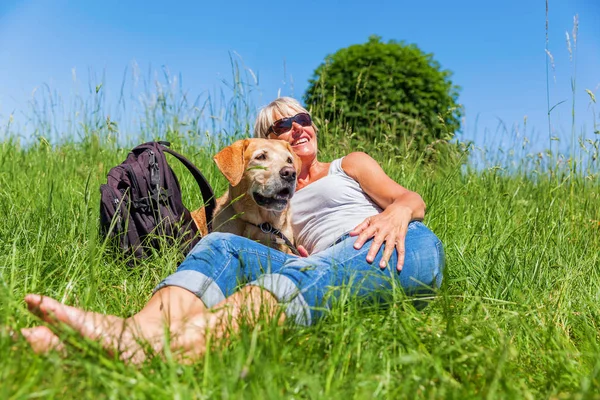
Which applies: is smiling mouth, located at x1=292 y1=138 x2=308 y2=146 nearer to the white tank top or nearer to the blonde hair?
the blonde hair

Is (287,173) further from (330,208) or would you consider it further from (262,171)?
(330,208)

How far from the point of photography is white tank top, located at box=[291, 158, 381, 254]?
3.14m

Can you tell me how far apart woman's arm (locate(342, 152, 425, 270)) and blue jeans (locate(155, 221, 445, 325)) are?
0.15 feet

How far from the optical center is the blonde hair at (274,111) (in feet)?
12.4

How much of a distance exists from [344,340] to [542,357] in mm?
850

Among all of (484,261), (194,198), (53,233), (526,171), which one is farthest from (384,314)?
(526,171)

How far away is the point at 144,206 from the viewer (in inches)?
124

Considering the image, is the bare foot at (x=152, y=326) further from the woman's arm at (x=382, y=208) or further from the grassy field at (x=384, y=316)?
the woman's arm at (x=382, y=208)

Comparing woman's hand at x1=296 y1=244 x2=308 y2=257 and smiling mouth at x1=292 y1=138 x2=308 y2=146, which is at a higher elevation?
smiling mouth at x1=292 y1=138 x2=308 y2=146

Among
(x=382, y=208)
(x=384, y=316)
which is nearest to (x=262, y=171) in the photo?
(x=382, y=208)

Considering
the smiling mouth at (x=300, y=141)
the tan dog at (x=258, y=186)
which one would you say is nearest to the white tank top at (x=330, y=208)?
the tan dog at (x=258, y=186)

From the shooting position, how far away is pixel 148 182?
320cm

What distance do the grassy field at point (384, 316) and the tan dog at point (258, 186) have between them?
0.60 metres

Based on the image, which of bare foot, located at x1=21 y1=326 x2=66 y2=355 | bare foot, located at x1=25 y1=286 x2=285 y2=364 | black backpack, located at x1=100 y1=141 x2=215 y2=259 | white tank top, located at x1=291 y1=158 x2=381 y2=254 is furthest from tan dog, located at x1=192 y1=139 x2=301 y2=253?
bare foot, located at x1=21 y1=326 x2=66 y2=355
